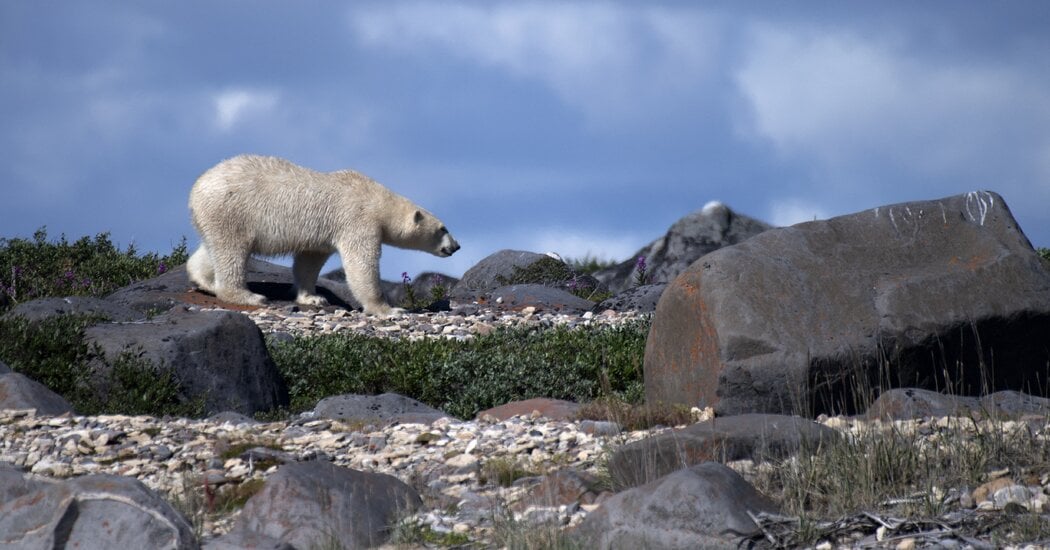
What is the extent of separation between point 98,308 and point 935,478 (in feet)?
34.5

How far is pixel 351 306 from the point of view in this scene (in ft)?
62.5

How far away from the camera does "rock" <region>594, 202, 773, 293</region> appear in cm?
2383

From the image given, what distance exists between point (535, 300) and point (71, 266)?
9162 millimetres

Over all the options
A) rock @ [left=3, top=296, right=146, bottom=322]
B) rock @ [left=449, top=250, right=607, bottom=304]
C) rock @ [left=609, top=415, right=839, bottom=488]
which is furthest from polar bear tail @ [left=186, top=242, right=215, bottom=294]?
rock @ [left=609, top=415, right=839, bottom=488]

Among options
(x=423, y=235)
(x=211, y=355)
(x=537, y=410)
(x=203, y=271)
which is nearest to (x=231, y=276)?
(x=203, y=271)

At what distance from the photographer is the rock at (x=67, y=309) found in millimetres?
12929

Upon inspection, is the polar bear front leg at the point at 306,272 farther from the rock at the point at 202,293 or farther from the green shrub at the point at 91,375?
the green shrub at the point at 91,375

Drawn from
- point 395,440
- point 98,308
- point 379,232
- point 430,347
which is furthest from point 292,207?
point 395,440

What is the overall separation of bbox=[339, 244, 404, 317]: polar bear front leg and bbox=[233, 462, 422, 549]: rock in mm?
11108

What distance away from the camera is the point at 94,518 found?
5.24m

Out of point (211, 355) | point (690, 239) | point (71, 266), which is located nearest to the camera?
point (211, 355)

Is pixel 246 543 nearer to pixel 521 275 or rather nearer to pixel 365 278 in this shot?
pixel 365 278

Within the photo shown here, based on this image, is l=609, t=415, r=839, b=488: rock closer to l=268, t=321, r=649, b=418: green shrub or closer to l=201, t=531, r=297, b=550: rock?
l=201, t=531, r=297, b=550: rock

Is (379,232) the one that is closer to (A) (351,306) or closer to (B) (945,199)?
(A) (351,306)
